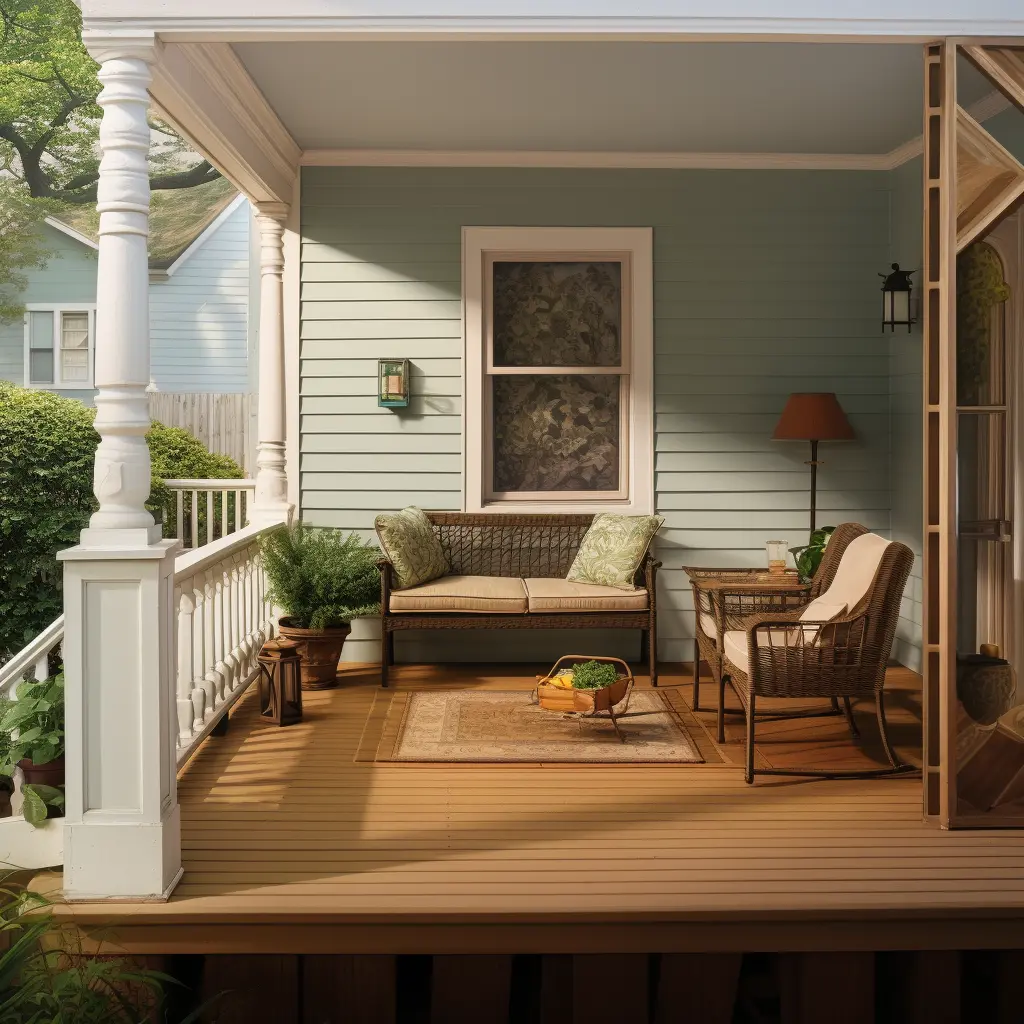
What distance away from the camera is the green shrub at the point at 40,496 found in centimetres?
938

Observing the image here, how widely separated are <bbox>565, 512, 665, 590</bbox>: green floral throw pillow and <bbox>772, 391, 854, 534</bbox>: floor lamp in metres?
0.86

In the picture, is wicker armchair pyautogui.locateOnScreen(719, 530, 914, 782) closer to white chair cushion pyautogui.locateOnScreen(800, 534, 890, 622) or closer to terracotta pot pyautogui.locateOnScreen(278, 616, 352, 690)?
white chair cushion pyautogui.locateOnScreen(800, 534, 890, 622)

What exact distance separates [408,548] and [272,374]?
4.36 feet

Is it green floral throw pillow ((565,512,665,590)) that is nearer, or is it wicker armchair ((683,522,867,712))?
wicker armchair ((683,522,867,712))

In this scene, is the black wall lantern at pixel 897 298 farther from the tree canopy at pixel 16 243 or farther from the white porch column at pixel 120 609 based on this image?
the tree canopy at pixel 16 243

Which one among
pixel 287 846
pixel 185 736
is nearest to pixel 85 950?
pixel 287 846

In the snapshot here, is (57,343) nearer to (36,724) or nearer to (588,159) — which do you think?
(588,159)

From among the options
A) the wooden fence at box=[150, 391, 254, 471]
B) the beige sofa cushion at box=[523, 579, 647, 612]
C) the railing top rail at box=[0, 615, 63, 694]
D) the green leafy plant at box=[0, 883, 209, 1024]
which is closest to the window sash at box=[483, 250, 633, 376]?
the beige sofa cushion at box=[523, 579, 647, 612]

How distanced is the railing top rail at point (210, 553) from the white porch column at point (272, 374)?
0.26 metres

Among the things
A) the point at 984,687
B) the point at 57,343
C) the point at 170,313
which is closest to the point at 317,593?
the point at 984,687

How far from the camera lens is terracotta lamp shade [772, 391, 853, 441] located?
20.4 feet

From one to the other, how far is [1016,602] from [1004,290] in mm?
1017

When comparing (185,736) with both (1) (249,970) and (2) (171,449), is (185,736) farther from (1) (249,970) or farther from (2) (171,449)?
(2) (171,449)

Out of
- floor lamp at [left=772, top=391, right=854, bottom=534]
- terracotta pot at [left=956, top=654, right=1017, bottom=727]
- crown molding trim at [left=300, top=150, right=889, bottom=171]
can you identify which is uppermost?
crown molding trim at [left=300, top=150, right=889, bottom=171]
